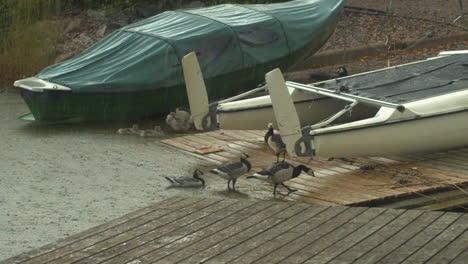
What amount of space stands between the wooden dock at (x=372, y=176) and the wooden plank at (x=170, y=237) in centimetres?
90

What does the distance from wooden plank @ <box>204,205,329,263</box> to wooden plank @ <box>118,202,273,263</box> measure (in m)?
0.38

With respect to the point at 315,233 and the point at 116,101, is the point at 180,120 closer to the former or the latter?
the point at 116,101

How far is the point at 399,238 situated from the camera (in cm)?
785

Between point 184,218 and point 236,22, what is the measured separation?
609 centimetres

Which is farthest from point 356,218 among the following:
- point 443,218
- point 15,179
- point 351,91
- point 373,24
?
point 373,24

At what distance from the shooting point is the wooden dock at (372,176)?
9383mm

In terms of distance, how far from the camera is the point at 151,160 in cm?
1145

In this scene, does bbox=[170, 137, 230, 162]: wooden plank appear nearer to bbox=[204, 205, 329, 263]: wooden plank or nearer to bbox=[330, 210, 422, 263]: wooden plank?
bbox=[204, 205, 329, 263]: wooden plank

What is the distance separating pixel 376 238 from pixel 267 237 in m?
0.93

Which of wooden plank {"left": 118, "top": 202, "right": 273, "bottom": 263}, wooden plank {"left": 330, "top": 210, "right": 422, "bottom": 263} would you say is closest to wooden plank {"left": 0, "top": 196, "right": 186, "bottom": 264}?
wooden plank {"left": 118, "top": 202, "right": 273, "bottom": 263}

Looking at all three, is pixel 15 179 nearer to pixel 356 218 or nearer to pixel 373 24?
pixel 356 218

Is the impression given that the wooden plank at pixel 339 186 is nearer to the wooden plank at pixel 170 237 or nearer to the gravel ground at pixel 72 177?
the gravel ground at pixel 72 177

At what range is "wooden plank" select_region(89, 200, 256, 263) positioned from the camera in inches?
302

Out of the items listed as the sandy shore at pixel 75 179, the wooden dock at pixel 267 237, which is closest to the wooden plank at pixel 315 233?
the wooden dock at pixel 267 237
